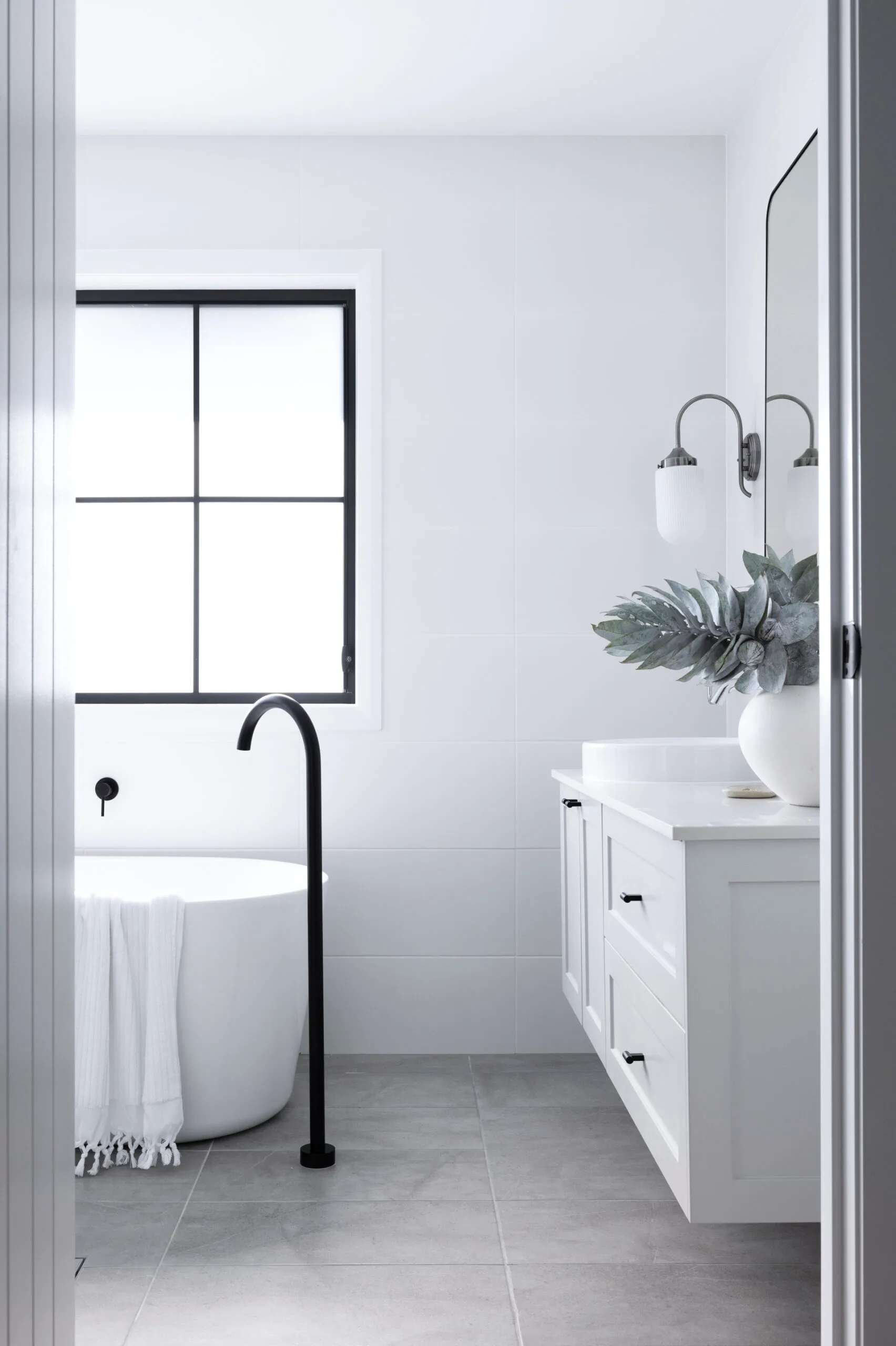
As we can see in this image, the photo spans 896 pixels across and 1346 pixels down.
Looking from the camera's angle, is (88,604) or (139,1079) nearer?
(139,1079)

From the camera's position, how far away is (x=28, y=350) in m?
1.18

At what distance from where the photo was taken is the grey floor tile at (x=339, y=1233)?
2025 mm

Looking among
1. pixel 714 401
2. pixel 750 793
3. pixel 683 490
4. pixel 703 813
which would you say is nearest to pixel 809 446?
pixel 683 490

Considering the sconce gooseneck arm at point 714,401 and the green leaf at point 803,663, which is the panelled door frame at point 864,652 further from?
the sconce gooseneck arm at point 714,401

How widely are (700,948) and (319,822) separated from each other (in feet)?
3.59

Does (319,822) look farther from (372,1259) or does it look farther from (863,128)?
(863,128)

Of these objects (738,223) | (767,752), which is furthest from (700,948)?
(738,223)

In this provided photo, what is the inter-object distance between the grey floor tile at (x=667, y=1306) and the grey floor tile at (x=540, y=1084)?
2.72ft

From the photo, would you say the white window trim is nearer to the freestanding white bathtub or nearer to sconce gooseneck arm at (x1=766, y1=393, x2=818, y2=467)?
the freestanding white bathtub

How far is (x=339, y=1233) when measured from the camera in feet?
6.95

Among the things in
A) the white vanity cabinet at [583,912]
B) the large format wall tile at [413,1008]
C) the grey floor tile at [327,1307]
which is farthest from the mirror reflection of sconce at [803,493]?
the grey floor tile at [327,1307]

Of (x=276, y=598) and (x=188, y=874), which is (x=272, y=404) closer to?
(x=276, y=598)

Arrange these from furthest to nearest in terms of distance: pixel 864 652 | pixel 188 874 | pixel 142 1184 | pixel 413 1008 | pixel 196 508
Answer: pixel 196 508 < pixel 413 1008 < pixel 188 874 < pixel 142 1184 < pixel 864 652

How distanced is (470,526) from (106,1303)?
2146 mm
